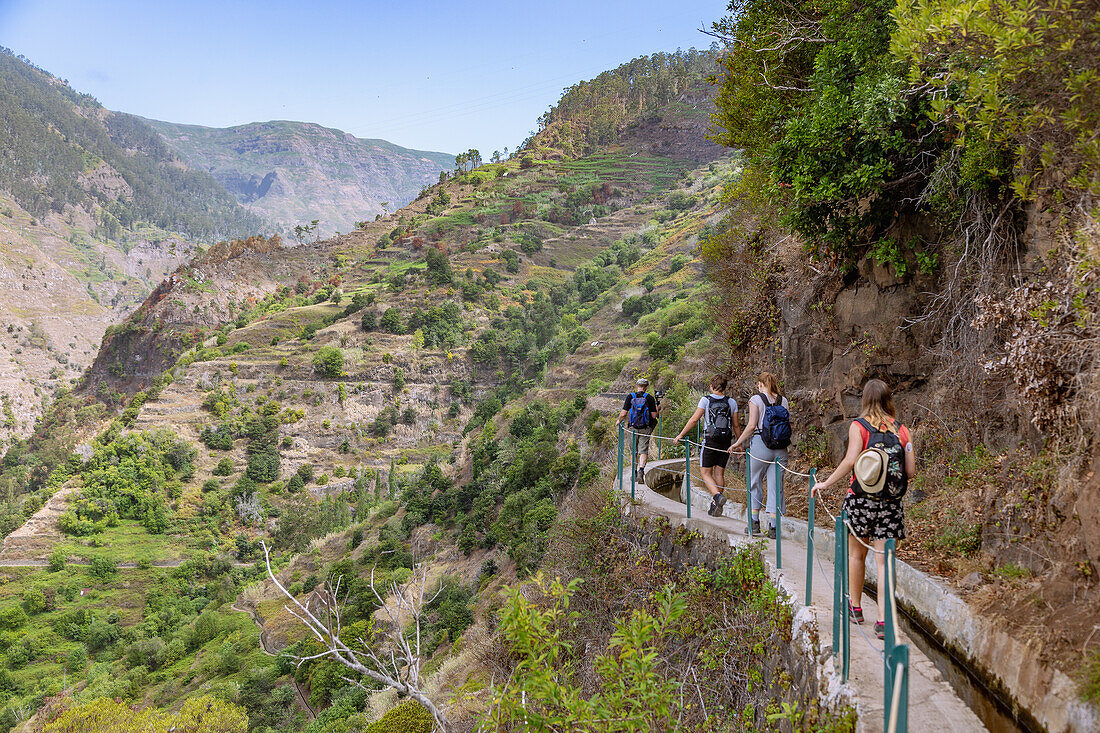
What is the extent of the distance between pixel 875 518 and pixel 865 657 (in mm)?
864

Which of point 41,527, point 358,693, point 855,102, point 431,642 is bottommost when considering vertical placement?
point 41,527

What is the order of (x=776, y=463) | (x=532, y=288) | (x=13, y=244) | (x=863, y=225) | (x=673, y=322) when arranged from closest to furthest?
(x=776, y=463), (x=863, y=225), (x=673, y=322), (x=532, y=288), (x=13, y=244)

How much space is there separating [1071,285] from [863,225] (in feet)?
11.1

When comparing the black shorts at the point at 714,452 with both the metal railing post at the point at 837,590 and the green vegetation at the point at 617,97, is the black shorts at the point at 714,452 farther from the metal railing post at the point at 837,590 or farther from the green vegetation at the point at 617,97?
the green vegetation at the point at 617,97

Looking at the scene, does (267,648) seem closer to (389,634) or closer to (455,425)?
(389,634)

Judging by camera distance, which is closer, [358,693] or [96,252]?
[358,693]

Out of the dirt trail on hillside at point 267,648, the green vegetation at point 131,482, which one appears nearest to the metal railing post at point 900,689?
the dirt trail on hillside at point 267,648

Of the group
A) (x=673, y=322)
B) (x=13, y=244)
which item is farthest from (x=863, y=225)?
(x=13, y=244)

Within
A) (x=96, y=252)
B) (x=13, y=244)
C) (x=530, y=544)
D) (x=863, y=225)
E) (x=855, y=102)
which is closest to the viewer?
(x=855, y=102)

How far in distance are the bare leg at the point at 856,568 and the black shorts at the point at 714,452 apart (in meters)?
2.57

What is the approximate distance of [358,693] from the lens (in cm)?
1989

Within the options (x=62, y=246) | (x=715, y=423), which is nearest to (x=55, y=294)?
(x=62, y=246)

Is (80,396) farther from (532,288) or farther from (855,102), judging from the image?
(855,102)

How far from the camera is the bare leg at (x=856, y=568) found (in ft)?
12.3
